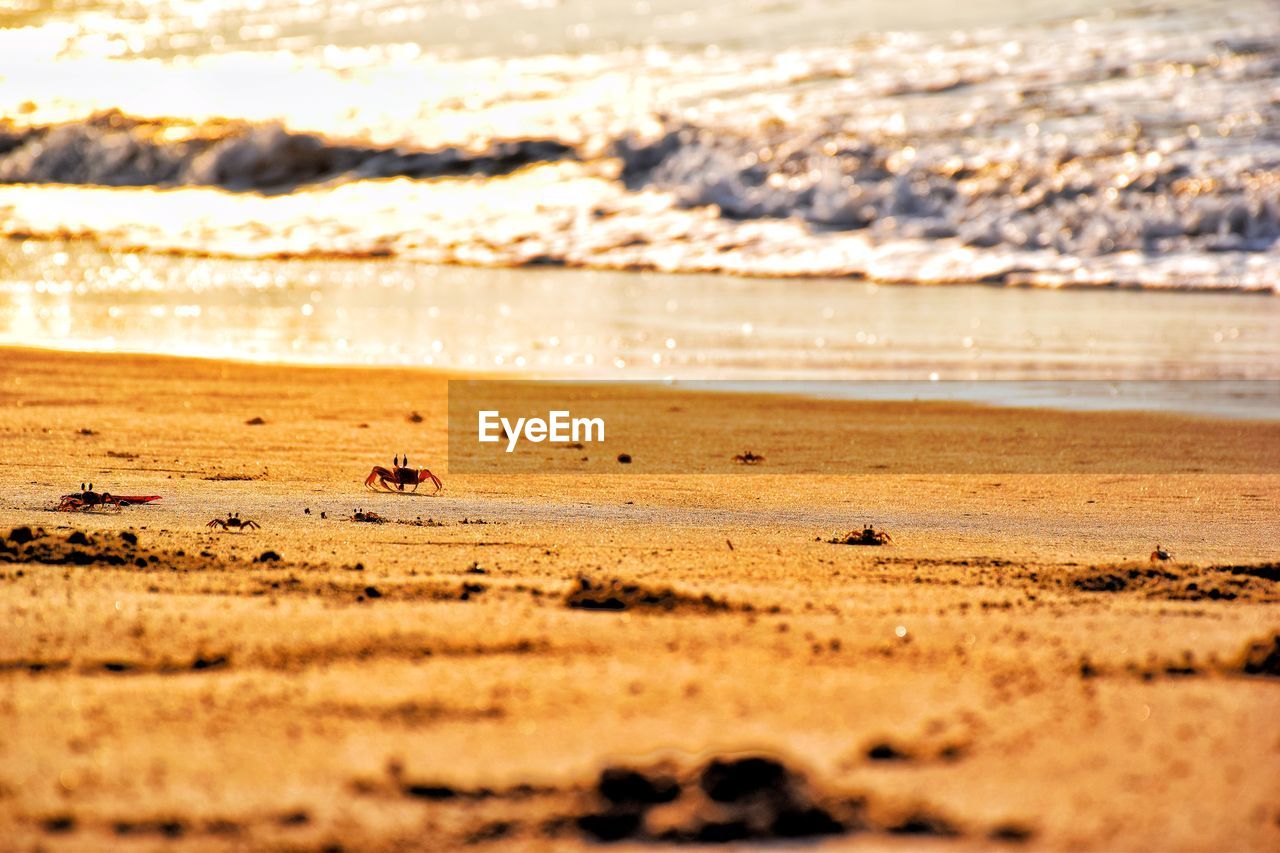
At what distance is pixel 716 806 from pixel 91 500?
3.18 metres

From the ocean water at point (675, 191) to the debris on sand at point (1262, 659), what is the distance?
258 inches

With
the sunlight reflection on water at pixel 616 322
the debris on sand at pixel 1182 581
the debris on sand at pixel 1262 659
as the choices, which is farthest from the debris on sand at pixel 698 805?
the sunlight reflection on water at pixel 616 322

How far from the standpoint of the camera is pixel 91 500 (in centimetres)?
484

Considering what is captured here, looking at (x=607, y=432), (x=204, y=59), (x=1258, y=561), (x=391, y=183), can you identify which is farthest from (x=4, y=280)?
(x=204, y=59)

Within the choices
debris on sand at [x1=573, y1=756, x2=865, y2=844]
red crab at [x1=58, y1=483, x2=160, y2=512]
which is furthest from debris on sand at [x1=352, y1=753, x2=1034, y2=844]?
red crab at [x1=58, y1=483, x2=160, y2=512]

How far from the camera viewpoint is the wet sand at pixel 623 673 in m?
2.33

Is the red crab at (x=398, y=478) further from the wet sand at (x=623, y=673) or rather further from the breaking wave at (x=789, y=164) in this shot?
the breaking wave at (x=789, y=164)

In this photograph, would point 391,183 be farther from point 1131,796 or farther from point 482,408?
point 1131,796

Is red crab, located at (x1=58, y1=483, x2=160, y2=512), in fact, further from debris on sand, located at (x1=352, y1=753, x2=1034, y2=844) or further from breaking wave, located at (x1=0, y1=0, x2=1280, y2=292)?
breaking wave, located at (x1=0, y1=0, x2=1280, y2=292)

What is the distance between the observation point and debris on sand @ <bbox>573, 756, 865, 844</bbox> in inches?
89.5

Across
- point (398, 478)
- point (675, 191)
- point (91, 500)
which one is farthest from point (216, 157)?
point (91, 500)

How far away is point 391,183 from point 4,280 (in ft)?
22.8

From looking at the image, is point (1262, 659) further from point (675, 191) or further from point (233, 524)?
point (675, 191)

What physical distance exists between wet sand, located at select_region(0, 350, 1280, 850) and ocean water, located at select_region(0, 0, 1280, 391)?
193 inches
